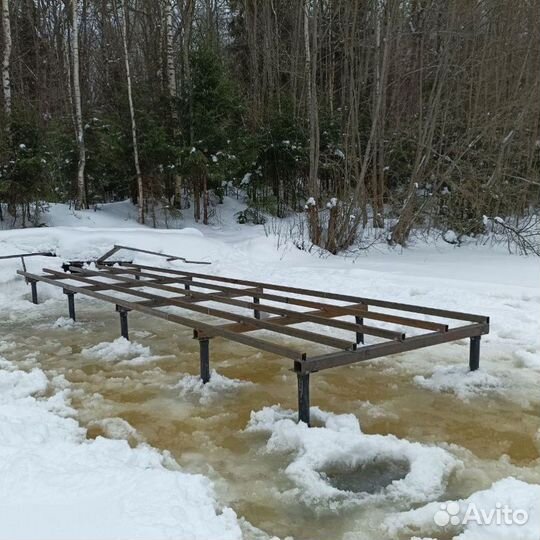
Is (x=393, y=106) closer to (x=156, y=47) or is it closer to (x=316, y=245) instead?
(x=316, y=245)

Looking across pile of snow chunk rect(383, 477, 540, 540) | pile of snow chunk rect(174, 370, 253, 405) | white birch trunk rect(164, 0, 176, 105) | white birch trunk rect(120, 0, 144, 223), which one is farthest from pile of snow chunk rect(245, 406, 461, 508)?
white birch trunk rect(164, 0, 176, 105)

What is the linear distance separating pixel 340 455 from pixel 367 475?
0.76 feet

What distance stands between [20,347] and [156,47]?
610 inches

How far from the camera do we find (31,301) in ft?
25.0

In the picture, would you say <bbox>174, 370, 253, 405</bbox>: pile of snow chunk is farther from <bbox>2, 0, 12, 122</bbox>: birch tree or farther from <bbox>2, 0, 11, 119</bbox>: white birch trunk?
<bbox>2, 0, 11, 119</bbox>: white birch trunk

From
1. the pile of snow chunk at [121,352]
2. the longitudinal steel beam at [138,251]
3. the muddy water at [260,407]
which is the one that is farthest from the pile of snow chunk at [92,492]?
the longitudinal steel beam at [138,251]

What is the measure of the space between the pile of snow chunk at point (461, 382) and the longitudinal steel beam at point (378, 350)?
344mm

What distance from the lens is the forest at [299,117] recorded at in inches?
471

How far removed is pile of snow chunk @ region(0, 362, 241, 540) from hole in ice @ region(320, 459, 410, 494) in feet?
2.13

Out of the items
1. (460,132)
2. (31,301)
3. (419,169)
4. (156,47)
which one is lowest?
(31,301)

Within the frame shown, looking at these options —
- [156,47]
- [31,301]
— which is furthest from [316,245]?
[156,47]

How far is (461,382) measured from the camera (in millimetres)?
4141

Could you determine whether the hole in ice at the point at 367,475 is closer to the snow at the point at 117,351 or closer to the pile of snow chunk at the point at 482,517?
the pile of snow chunk at the point at 482,517

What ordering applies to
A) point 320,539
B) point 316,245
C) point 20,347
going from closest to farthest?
point 320,539, point 20,347, point 316,245
